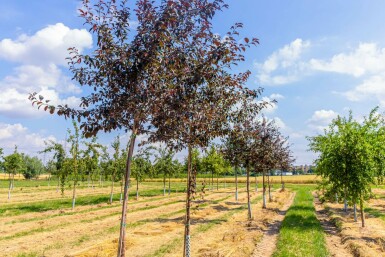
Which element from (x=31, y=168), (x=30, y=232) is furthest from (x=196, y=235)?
(x=31, y=168)

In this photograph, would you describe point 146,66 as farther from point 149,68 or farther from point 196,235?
point 196,235

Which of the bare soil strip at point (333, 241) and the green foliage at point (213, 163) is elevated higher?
the green foliage at point (213, 163)

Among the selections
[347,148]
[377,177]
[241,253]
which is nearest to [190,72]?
[241,253]

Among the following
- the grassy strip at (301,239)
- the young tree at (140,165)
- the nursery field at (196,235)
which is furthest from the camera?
the young tree at (140,165)

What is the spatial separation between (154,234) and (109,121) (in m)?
10.7

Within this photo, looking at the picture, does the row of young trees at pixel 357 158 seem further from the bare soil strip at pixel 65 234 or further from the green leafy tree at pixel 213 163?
the green leafy tree at pixel 213 163

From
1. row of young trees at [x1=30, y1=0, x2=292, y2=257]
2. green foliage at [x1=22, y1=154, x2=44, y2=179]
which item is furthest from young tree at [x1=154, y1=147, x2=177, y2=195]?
green foliage at [x1=22, y1=154, x2=44, y2=179]

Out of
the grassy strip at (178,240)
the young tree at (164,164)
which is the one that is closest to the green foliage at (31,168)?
the young tree at (164,164)

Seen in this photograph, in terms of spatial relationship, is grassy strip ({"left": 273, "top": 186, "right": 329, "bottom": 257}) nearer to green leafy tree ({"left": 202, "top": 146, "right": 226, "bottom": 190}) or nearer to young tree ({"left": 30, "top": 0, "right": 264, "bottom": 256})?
young tree ({"left": 30, "top": 0, "right": 264, "bottom": 256})

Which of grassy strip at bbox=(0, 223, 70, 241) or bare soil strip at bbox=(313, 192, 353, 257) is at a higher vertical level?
bare soil strip at bbox=(313, 192, 353, 257)

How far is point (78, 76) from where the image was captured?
7.40 m

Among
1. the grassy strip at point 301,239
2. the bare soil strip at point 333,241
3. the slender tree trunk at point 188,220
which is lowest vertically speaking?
the bare soil strip at point 333,241

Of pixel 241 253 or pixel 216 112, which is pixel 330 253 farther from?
pixel 216 112

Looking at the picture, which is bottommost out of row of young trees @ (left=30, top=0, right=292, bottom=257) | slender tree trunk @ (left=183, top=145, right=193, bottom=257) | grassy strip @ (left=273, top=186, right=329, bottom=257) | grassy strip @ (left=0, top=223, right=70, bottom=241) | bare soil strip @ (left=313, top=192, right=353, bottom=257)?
grassy strip @ (left=0, top=223, right=70, bottom=241)
